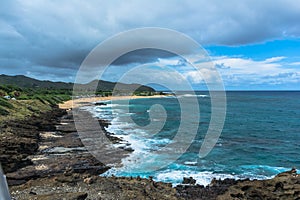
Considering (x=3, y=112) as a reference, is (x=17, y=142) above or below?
below

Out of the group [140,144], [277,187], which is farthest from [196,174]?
[140,144]

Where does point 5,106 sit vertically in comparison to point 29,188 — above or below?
above

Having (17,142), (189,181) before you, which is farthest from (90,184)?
(17,142)

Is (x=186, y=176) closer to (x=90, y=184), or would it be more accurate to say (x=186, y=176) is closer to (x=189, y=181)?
(x=189, y=181)

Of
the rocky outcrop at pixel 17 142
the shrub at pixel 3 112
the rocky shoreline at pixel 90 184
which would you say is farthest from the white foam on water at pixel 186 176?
the shrub at pixel 3 112

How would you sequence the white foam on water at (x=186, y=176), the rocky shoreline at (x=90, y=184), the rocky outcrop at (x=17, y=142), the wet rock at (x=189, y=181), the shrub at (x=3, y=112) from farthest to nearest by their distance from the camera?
the shrub at (x=3, y=112), the rocky outcrop at (x=17, y=142), the white foam on water at (x=186, y=176), the wet rock at (x=189, y=181), the rocky shoreline at (x=90, y=184)

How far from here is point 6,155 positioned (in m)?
21.4

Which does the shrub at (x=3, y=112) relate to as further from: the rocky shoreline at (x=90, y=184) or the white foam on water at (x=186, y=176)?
the white foam on water at (x=186, y=176)

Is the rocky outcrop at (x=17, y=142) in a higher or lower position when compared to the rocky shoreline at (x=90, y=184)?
higher

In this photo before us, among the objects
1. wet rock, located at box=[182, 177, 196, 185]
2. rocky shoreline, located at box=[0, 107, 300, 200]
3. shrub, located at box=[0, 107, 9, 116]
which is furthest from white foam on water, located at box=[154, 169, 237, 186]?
shrub, located at box=[0, 107, 9, 116]

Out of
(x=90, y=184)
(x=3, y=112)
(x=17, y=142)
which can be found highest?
(x=3, y=112)

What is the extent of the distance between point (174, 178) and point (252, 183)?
5.65 metres

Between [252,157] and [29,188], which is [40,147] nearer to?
[29,188]

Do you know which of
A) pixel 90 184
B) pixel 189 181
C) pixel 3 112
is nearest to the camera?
pixel 90 184
